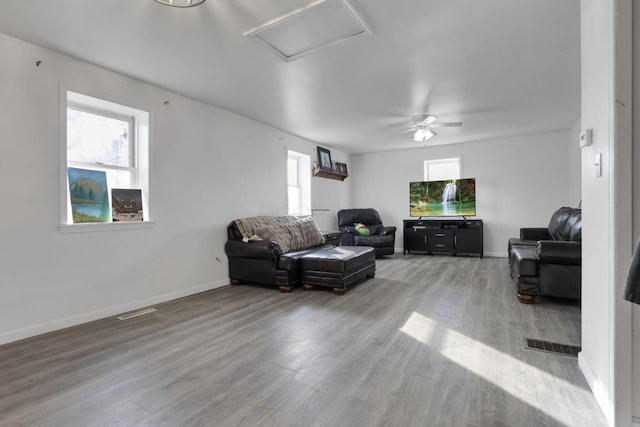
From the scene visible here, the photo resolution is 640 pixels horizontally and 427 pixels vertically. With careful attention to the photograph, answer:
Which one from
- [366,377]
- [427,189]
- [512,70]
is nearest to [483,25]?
[512,70]

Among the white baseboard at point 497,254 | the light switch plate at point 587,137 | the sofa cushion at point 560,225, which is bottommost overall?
the white baseboard at point 497,254

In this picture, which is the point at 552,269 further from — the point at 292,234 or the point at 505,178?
the point at 505,178

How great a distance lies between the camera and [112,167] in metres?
3.39

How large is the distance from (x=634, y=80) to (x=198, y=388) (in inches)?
105

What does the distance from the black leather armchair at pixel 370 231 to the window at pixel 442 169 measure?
5.00ft

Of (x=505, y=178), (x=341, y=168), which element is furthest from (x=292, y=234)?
(x=505, y=178)

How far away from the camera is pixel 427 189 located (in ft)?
23.3

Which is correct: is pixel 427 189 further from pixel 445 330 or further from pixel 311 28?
pixel 311 28

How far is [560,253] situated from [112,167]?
4.73 metres

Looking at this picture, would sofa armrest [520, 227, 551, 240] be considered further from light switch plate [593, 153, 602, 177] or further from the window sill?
the window sill

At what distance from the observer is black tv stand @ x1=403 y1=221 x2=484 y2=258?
21.1 feet

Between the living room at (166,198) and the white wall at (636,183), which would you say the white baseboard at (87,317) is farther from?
the white wall at (636,183)

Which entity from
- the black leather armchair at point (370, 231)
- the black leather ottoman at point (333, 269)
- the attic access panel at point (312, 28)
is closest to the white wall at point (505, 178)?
the black leather armchair at point (370, 231)

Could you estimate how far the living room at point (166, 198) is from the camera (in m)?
1.76
